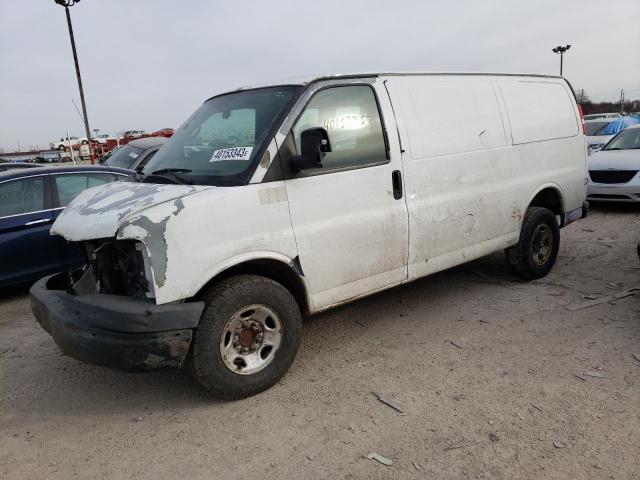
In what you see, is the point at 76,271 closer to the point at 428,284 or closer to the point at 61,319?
the point at 61,319

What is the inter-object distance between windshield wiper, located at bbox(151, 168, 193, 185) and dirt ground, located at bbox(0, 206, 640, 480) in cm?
145

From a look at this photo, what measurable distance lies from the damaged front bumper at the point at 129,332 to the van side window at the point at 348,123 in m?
1.46

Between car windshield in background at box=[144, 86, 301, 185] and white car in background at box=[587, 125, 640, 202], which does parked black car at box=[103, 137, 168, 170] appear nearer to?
car windshield in background at box=[144, 86, 301, 185]

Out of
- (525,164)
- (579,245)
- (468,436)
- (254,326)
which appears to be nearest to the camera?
(468,436)

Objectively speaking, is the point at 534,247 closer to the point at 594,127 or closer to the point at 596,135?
the point at 596,135

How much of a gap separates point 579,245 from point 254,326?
5.15 m

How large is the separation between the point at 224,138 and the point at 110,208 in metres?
0.94

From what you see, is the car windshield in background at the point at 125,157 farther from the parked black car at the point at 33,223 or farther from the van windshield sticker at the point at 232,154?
the van windshield sticker at the point at 232,154

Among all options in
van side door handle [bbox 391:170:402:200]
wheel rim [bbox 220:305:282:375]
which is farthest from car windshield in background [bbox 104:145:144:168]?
wheel rim [bbox 220:305:282:375]

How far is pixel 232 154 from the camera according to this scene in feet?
11.4

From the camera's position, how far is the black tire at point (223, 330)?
10.2 feet

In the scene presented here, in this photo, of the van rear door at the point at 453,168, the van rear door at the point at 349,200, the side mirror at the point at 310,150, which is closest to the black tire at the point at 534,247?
the van rear door at the point at 453,168

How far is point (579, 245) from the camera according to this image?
6734 millimetres

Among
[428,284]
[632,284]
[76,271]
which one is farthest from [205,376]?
[632,284]
